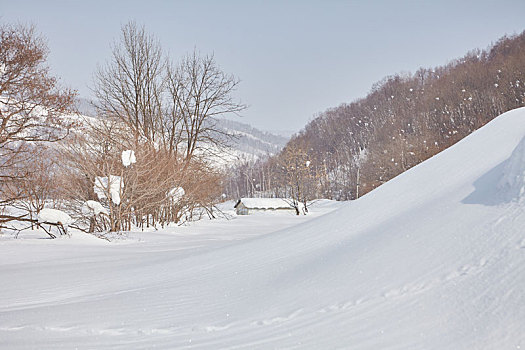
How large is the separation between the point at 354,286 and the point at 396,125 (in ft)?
186

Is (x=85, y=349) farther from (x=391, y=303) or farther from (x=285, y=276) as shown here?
(x=391, y=303)

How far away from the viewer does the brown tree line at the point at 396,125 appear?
124ft

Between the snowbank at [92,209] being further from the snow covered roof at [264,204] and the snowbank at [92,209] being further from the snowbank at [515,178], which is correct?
the snow covered roof at [264,204]

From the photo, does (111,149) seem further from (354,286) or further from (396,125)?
(396,125)

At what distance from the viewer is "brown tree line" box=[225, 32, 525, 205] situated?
37.8 m

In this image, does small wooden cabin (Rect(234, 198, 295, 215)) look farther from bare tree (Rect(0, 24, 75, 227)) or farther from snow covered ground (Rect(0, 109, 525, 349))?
snow covered ground (Rect(0, 109, 525, 349))

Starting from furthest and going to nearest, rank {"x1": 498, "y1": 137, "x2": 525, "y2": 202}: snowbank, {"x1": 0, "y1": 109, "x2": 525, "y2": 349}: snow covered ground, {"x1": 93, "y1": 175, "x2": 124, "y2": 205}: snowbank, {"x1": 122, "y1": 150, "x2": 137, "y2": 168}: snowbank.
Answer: {"x1": 93, "y1": 175, "x2": 124, "y2": 205}: snowbank
{"x1": 122, "y1": 150, "x2": 137, "y2": 168}: snowbank
{"x1": 498, "y1": 137, "x2": 525, "y2": 202}: snowbank
{"x1": 0, "y1": 109, "x2": 525, "y2": 349}: snow covered ground

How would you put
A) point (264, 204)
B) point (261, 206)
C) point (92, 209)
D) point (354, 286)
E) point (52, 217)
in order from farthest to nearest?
point (264, 204), point (261, 206), point (92, 209), point (52, 217), point (354, 286)

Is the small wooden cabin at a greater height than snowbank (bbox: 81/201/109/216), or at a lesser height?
lesser

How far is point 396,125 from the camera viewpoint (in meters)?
55.0

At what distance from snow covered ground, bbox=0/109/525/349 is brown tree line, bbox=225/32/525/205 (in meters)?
20.2

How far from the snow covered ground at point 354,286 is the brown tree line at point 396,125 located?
20245 mm

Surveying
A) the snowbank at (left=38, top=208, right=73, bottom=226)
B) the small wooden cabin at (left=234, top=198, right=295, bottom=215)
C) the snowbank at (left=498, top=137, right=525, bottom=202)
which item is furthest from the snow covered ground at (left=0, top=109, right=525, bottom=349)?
the small wooden cabin at (left=234, top=198, right=295, bottom=215)

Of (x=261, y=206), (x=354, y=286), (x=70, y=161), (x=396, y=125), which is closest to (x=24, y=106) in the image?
(x=70, y=161)
